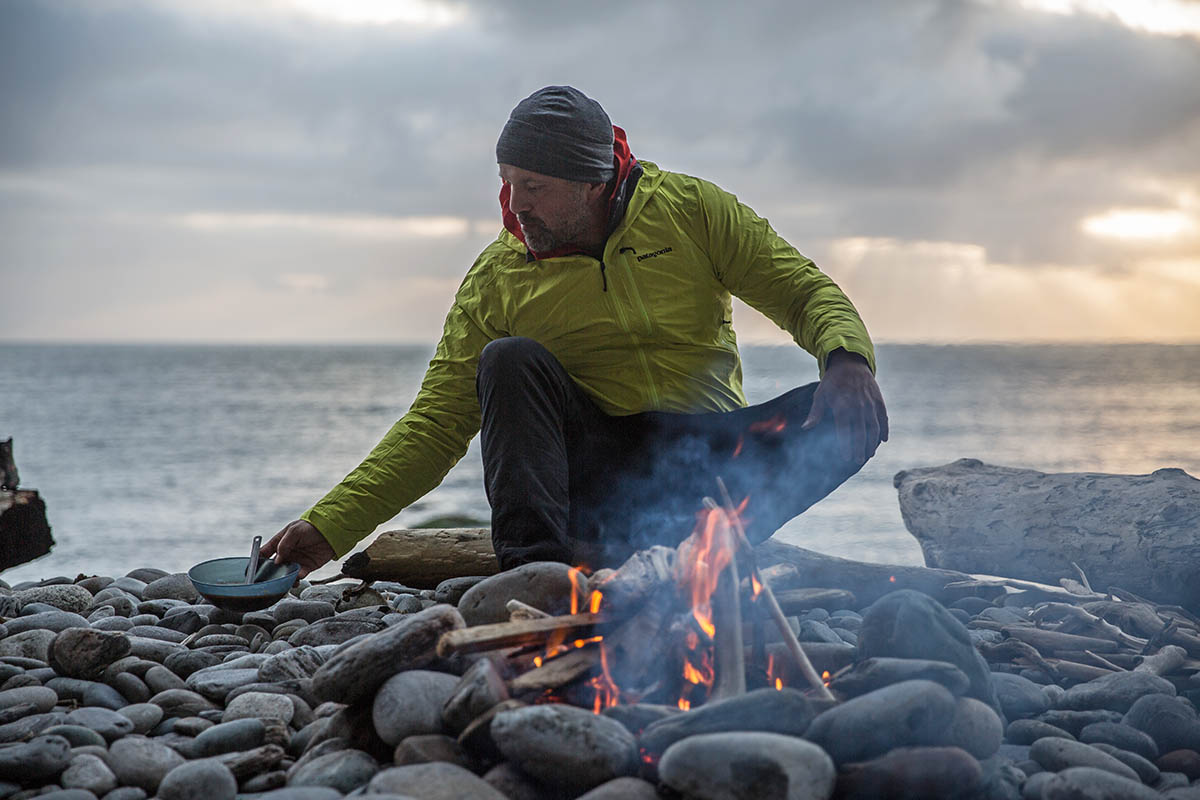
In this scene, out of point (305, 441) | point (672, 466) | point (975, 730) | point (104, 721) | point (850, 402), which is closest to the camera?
point (975, 730)

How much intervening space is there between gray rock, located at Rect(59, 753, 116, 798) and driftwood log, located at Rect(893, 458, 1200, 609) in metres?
4.09

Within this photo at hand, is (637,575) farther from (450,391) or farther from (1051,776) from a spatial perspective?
(450,391)

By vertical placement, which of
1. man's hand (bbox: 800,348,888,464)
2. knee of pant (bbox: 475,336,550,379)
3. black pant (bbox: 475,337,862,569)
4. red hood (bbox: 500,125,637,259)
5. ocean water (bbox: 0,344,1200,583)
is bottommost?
ocean water (bbox: 0,344,1200,583)

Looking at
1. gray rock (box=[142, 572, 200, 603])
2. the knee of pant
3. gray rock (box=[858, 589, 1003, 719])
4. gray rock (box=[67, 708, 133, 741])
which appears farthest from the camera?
gray rock (box=[142, 572, 200, 603])

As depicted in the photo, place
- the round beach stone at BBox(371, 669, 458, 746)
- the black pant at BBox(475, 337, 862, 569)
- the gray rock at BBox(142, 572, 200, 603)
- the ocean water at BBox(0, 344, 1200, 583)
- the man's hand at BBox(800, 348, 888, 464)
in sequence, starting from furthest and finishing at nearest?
the ocean water at BBox(0, 344, 1200, 583), the gray rock at BBox(142, 572, 200, 603), the black pant at BBox(475, 337, 862, 569), the man's hand at BBox(800, 348, 888, 464), the round beach stone at BBox(371, 669, 458, 746)

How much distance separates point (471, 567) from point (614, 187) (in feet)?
5.79

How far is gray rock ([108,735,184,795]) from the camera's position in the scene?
2.31m

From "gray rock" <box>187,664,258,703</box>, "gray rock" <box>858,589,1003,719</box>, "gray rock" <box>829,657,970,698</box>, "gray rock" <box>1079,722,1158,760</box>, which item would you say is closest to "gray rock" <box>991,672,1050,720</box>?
"gray rock" <box>1079,722,1158,760</box>

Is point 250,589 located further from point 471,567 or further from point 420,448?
point 471,567

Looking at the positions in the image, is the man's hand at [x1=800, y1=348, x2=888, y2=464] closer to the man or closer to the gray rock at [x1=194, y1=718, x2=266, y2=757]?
the man

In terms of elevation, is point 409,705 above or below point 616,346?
below

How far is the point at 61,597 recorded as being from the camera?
3.92m

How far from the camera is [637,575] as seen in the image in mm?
2502

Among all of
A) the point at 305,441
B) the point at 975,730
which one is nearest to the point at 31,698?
the point at 975,730
